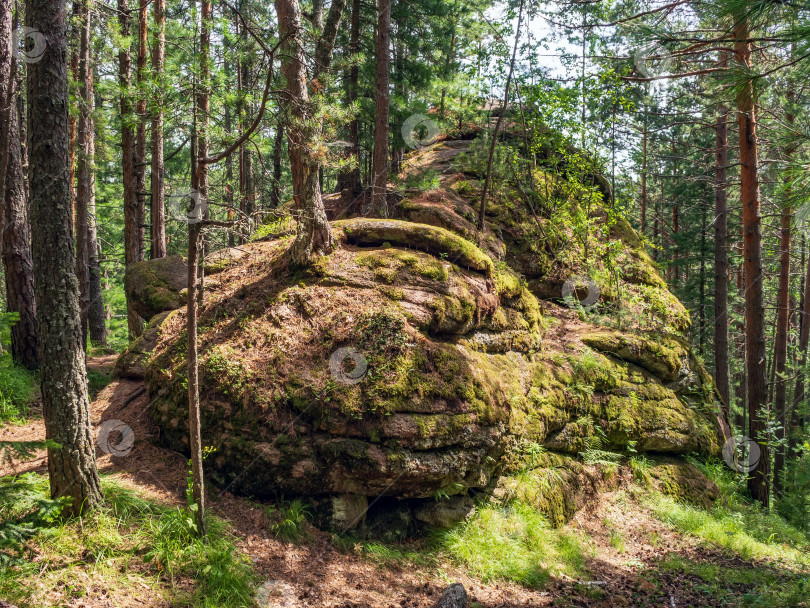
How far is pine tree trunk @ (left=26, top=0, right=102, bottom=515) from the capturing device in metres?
4.32

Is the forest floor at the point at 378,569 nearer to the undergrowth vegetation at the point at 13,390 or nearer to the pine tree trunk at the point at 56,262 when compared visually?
the undergrowth vegetation at the point at 13,390

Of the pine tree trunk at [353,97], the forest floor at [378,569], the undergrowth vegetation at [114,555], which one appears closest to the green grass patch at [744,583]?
the forest floor at [378,569]

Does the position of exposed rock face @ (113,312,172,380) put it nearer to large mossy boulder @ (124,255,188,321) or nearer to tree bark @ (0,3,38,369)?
large mossy boulder @ (124,255,188,321)

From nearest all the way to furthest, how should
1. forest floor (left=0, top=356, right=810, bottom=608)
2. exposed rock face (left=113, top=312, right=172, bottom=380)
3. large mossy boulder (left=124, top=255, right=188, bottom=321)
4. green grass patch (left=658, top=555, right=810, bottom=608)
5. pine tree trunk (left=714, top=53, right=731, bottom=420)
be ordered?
forest floor (left=0, top=356, right=810, bottom=608) < green grass patch (left=658, top=555, right=810, bottom=608) < exposed rock face (left=113, top=312, right=172, bottom=380) < large mossy boulder (left=124, top=255, right=188, bottom=321) < pine tree trunk (left=714, top=53, right=731, bottom=420)

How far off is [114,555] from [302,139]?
4.87 m

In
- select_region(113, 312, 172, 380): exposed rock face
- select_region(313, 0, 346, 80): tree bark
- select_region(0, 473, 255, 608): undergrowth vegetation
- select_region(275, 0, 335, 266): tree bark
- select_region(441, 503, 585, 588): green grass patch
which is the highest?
select_region(313, 0, 346, 80): tree bark

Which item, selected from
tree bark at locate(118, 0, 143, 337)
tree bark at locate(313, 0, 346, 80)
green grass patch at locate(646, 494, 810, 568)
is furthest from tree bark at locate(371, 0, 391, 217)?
green grass patch at locate(646, 494, 810, 568)

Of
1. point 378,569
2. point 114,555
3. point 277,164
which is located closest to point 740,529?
point 378,569

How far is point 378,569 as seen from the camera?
214 inches

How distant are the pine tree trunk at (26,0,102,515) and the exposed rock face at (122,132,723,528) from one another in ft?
4.33

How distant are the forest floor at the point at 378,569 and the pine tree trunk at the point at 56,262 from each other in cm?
80

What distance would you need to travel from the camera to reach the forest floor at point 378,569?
4215mm

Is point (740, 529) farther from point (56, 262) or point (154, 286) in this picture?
point (154, 286)

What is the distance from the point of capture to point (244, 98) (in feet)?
17.2
